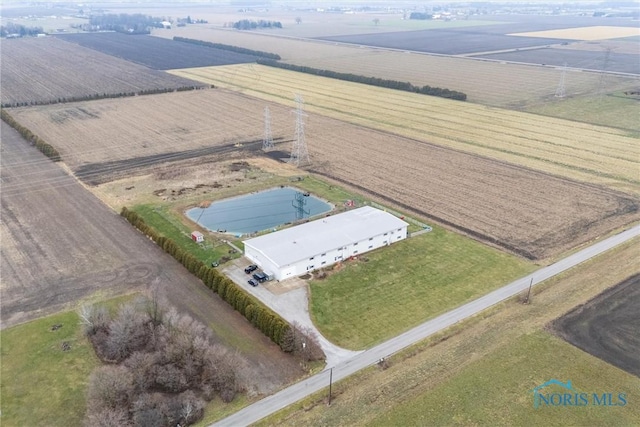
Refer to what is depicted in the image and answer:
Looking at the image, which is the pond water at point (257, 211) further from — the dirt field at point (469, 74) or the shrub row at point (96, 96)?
the shrub row at point (96, 96)

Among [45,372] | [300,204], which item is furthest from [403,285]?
[45,372]

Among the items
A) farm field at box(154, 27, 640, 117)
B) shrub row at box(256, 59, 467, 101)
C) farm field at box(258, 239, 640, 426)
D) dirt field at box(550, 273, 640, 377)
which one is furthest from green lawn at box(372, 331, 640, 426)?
shrub row at box(256, 59, 467, 101)

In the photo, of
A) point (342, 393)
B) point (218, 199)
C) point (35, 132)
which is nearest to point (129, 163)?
point (218, 199)

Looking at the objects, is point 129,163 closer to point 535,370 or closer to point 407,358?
point 407,358

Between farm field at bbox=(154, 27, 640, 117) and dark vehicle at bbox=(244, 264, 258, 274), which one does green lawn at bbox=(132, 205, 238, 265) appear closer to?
dark vehicle at bbox=(244, 264, 258, 274)

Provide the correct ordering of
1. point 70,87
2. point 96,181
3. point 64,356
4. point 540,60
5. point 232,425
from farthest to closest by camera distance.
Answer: point 540,60 < point 70,87 < point 96,181 < point 64,356 < point 232,425
